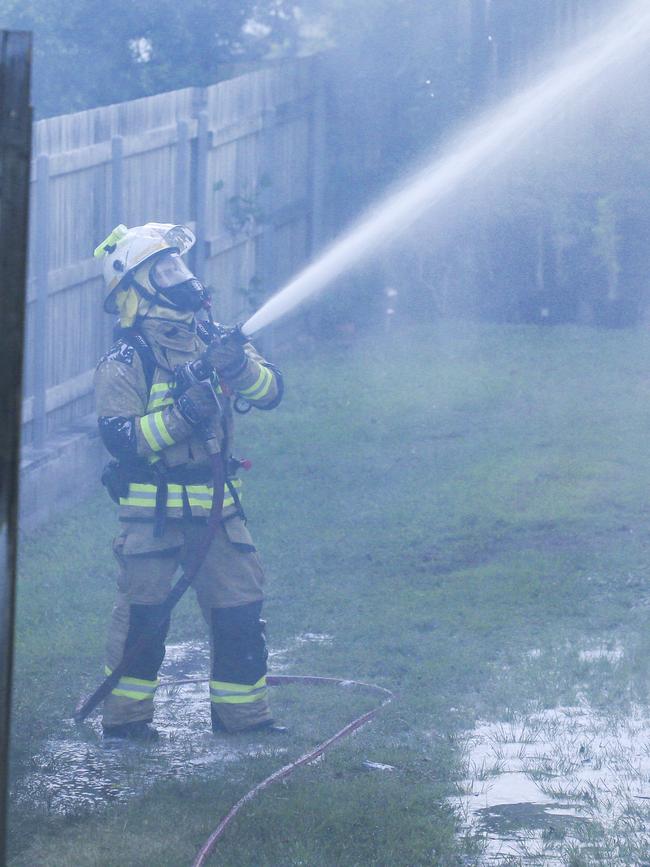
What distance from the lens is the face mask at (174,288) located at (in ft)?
17.0

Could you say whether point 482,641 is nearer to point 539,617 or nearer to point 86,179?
point 539,617

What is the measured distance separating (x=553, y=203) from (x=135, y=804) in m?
9.81

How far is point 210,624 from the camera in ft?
17.4

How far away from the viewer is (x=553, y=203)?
1327cm

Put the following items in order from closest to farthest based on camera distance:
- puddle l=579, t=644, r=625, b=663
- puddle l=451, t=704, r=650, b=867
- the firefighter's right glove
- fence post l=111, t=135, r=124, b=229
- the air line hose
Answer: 1. puddle l=451, t=704, r=650, b=867
2. the air line hose
3. the firefighter's right glove
4. puddle l=579, t=644, r=625, b=663
5. fence post l=111, t=135, r=124, b=229

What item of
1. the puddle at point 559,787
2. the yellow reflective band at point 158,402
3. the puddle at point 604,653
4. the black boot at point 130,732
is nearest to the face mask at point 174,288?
the yellow reflective band at point 158,402

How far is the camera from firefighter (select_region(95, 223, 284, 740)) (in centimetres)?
513

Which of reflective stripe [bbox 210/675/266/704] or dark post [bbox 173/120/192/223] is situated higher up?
dark post [bbox 173/120/192/223]

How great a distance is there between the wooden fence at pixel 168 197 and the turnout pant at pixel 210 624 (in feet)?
10.0

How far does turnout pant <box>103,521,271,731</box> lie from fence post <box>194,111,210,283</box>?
5474mm

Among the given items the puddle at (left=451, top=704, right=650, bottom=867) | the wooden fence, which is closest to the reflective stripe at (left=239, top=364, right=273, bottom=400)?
the puddle at (left=451, top=704, right=650, bottom=867)

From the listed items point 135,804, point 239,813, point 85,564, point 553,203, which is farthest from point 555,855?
point 553,203

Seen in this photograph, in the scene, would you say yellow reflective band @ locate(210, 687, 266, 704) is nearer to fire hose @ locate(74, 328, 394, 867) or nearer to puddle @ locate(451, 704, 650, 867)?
fire hose @ locate(74, 328, 394, 867)

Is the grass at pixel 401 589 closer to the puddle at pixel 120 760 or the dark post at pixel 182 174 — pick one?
the puddle at pixel 120 760
